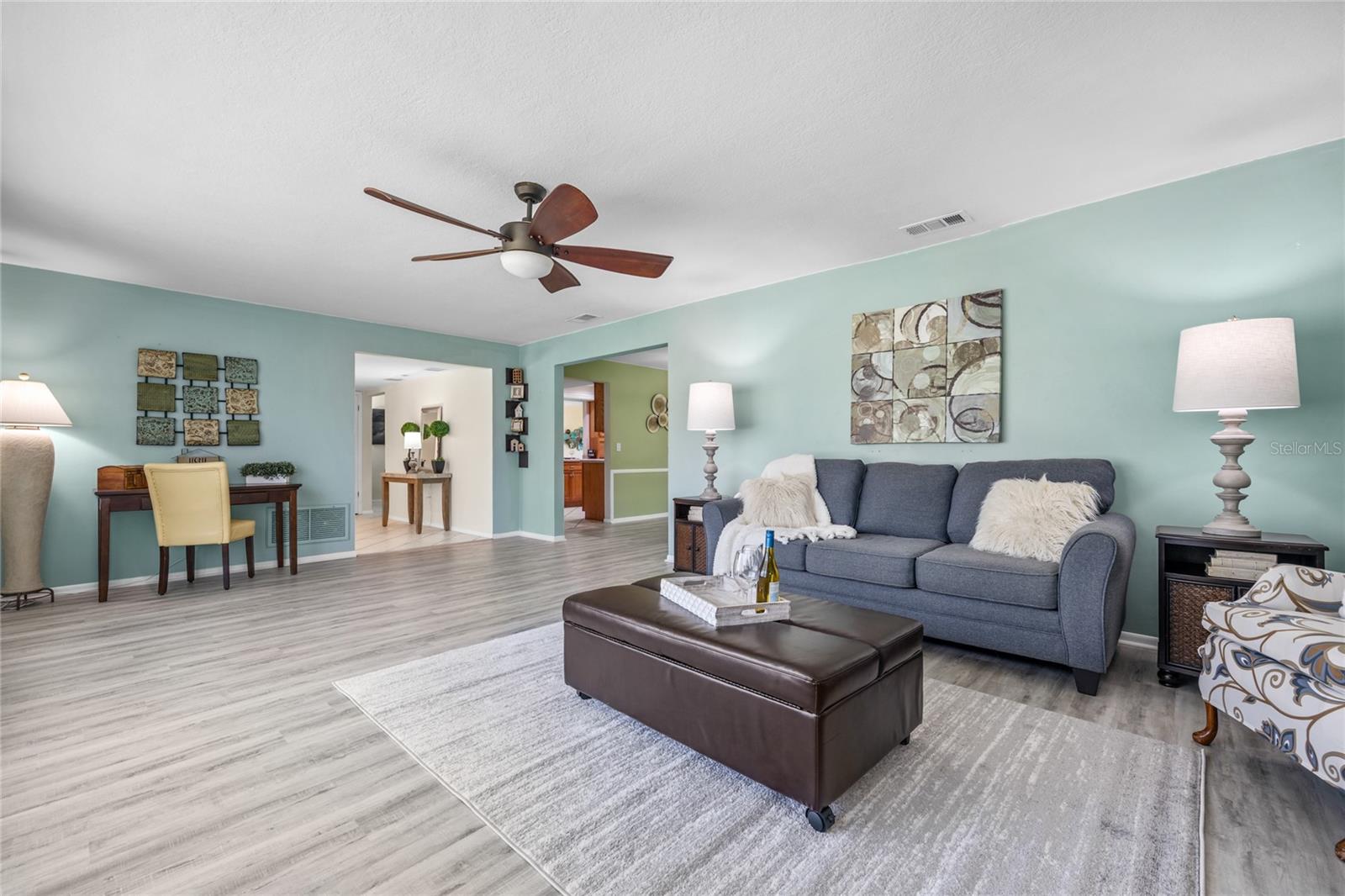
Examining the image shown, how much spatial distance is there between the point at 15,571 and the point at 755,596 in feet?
17.1

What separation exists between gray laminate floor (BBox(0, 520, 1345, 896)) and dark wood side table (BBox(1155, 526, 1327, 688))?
0.49 feet

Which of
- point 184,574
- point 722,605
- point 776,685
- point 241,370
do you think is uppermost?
point 241,370

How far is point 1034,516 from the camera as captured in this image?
2875mm

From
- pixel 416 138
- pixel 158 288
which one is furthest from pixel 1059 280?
pixel 158 288

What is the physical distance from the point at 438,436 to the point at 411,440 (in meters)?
0.67

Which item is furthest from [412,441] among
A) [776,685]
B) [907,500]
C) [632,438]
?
[776,685]

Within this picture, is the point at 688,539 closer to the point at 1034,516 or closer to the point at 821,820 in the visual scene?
the point at 1034,516

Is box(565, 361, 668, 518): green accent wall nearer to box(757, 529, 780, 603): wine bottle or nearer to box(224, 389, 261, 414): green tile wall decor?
box(224, 389, 261, 414): green tile wall decor

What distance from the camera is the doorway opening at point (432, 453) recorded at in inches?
285

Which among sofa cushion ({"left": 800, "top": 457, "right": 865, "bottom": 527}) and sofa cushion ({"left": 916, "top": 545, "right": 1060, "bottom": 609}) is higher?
sofa cushion ({"left": 800, "top": 457, "right": 865, "bottom": 527})

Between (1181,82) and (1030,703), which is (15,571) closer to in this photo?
(1030,703)

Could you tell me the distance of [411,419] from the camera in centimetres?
889

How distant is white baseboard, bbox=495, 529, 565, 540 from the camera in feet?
22.9

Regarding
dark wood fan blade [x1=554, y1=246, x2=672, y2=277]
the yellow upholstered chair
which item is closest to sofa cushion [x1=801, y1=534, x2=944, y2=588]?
dark wood fan blade [x1=554, y1=246, x2=672, y2=277]
